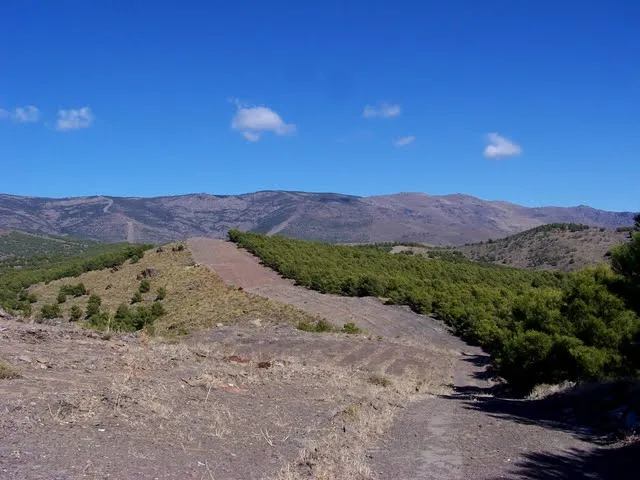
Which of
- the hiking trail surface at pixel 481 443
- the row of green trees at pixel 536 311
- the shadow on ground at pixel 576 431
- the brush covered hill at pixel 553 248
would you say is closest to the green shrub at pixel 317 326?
the hiking trail surface at pixel 481 443

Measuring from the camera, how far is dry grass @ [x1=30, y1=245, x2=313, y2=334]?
43625mm

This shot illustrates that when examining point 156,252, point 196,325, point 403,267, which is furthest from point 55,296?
point 403,267

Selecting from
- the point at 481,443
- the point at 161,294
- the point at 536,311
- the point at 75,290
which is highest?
the point at 536,311

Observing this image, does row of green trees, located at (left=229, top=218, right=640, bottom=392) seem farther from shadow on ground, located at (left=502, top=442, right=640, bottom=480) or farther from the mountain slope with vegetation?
the mountain slope with vegetation

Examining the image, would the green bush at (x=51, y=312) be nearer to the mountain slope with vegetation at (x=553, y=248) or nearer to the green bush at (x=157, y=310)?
the green bush at (x=157, y=310)

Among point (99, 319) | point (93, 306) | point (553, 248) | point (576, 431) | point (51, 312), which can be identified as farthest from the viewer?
point (553, 248)

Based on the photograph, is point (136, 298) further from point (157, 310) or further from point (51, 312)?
point (51, 312)

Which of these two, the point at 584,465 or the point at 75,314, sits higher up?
the point at 584,465

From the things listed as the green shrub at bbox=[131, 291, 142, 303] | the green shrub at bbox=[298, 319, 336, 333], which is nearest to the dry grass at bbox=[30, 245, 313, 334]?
the green shrub at bbox=[131, 291, 142, 303]

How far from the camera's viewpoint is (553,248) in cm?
12012

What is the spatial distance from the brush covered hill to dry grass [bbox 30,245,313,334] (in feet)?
226

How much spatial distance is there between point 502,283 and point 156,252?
134 feet

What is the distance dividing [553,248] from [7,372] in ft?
398

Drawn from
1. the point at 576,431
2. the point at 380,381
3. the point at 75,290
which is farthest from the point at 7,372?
the point at 75,290
